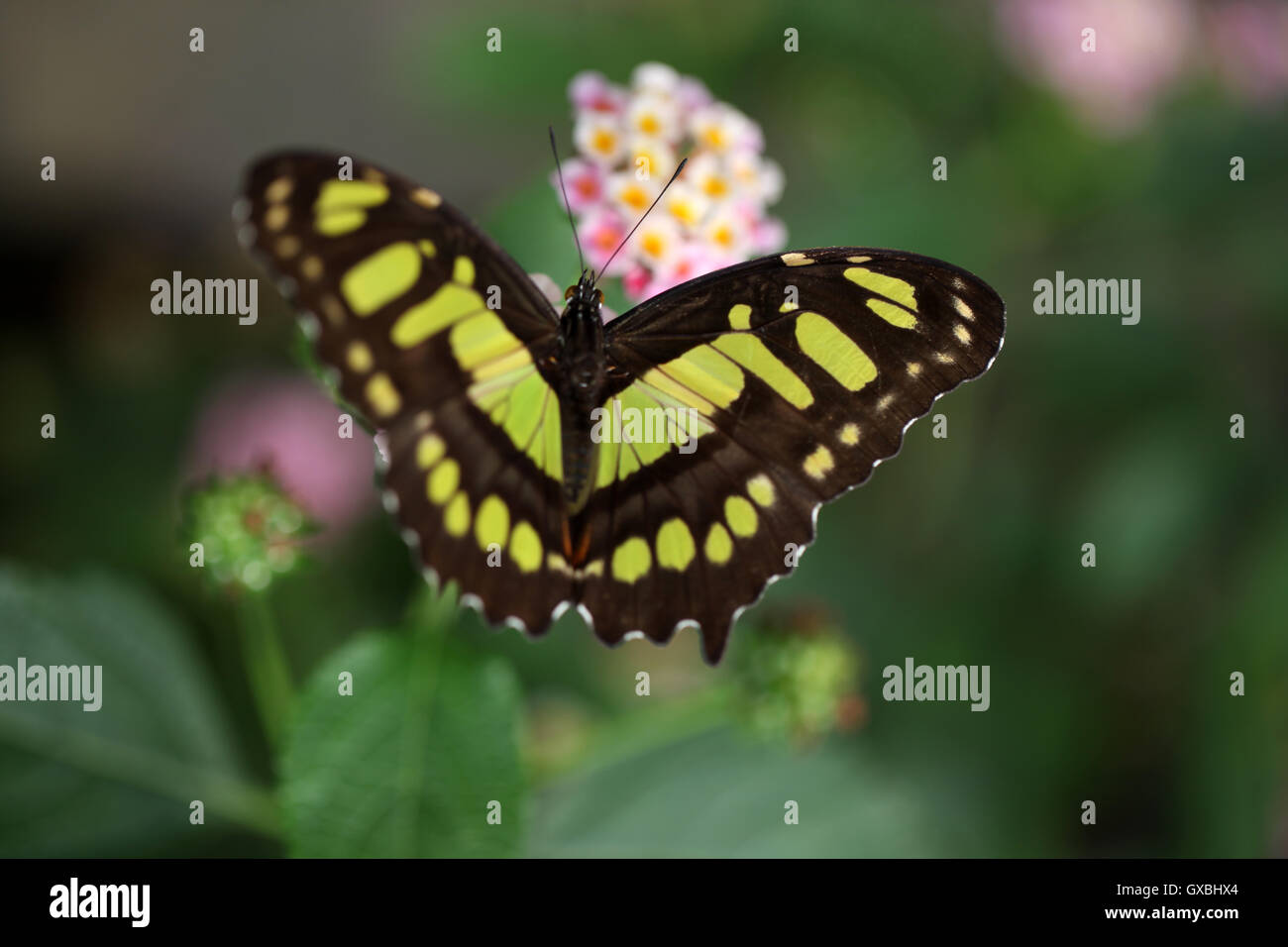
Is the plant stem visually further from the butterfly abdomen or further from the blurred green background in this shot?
the butterfly abdomen

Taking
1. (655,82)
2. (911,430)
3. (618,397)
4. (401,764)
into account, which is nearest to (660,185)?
(655,82)

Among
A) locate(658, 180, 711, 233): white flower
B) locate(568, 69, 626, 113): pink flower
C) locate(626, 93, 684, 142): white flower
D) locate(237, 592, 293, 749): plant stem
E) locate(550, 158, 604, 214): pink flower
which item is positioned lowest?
locate(237, 592, 293, 749): plant stem

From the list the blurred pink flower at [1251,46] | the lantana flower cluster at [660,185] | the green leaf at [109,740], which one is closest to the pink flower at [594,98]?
the lantana flower cluster at [660,185]

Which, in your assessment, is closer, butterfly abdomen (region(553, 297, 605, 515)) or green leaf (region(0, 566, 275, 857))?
butterfly abdomen (region(553, 297, 605, 515))

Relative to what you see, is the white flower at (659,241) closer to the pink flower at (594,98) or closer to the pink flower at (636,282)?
the pink flower at (636,282)

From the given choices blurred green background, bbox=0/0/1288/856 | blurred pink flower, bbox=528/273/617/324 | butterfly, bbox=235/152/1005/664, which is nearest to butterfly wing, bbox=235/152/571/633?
butterfly, bbox=235/152/1005/664

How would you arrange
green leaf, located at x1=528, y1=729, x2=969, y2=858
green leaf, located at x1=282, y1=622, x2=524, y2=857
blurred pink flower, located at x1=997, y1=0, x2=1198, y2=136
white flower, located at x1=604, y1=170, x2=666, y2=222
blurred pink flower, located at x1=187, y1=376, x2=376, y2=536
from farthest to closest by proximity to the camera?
blurred pink flower, located at x1=997, y1=0, x2=1198, y2=136 < blurred pink flower, located at x1=187, y1=376, x2=376, y2=536 < green leaf, located at x1=528, y1=729, x2=969, y2=858 < white flower, located at x1=604, y1=170, x2=666, y2=222 < green leaf, located at x1=282, y1=622, x2=524, y2=857

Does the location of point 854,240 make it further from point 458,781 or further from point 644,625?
point 458,781
